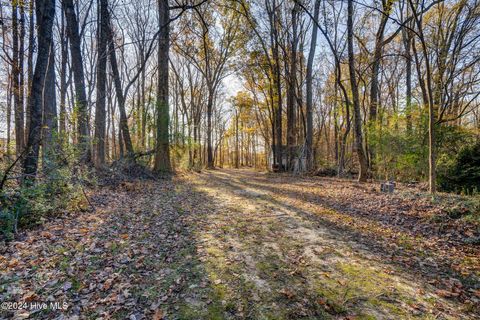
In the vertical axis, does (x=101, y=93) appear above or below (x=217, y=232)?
above

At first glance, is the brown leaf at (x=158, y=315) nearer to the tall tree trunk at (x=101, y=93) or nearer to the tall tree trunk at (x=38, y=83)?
the tall tree trunk at (x=38, y=83)

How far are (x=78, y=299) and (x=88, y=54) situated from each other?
19584mm

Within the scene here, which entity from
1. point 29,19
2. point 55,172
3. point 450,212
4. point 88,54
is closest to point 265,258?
point 450,212

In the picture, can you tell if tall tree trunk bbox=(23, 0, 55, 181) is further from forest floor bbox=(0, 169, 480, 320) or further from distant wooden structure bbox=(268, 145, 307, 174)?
distant wooden structure bbox=(268, 145, 307, 174)

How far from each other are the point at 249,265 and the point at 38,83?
549 cm

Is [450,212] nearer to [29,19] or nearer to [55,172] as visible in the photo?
[55,172]

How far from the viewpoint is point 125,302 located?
218cm

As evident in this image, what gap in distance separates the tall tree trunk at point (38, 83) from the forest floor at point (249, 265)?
1401mm

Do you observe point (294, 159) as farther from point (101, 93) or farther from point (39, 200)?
point (39, 200)

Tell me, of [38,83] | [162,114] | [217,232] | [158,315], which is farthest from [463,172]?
[38,83]

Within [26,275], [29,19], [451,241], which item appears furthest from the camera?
[29,19]

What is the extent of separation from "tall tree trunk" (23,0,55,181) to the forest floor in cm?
140

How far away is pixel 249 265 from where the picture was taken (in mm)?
2799

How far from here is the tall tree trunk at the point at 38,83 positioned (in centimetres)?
443
